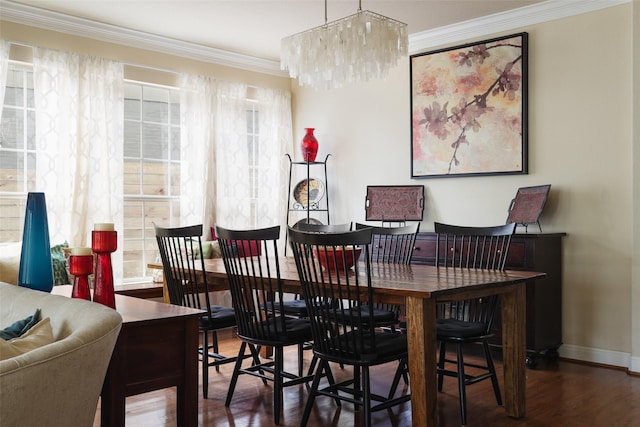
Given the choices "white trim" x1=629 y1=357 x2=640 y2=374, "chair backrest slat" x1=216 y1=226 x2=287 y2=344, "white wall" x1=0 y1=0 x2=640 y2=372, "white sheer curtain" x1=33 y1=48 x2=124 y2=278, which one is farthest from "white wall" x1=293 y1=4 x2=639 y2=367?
"white sheer curtain" x1=33 y1=48 x2=124 y2=278

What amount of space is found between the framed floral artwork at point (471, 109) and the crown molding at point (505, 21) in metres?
0.09

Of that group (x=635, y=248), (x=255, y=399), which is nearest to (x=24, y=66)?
(x=255, y=399)

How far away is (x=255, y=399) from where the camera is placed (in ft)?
11.9

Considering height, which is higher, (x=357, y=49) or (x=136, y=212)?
(x=357, y=49)

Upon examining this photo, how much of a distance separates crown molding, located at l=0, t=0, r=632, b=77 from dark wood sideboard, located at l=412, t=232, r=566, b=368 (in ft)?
5.41

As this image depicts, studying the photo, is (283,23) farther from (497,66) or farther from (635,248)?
(635,248)

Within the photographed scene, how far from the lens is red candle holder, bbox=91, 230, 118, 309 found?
243cm

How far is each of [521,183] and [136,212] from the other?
3.27 m

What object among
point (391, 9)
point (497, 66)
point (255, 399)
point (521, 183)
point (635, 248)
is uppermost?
point (391, 9)

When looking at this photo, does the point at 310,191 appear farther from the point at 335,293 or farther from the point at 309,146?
the point at 335,293

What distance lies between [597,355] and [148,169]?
396 centimetres

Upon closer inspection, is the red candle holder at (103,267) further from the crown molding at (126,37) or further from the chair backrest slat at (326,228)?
the crown molding at (126,37)

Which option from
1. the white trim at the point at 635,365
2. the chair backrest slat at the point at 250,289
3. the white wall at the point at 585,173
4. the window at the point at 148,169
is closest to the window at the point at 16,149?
the window at the point at 148,169

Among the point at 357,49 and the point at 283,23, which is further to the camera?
the point at 283,23
